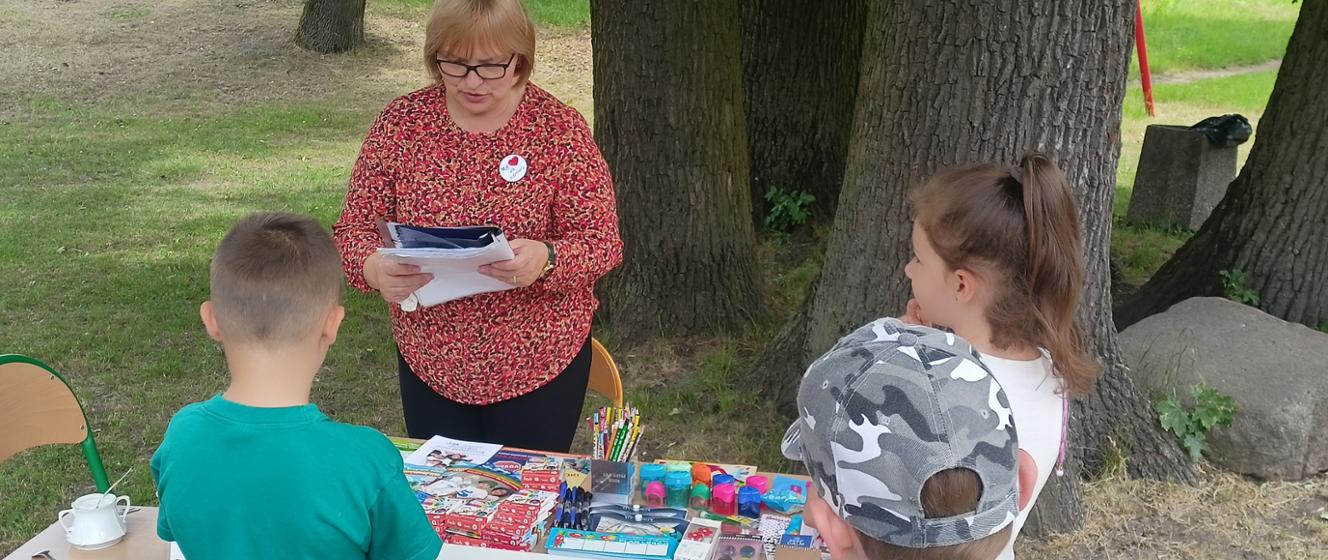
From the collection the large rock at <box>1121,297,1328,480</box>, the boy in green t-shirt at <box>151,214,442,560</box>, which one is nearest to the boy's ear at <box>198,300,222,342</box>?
the boy in green t-shirt at <box>151,214,442,560</box>

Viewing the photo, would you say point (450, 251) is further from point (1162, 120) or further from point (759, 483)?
point (1162, 120)

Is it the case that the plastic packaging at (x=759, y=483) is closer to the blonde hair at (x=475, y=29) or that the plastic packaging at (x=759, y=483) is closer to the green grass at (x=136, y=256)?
the blonde hair at (x=475, y=29)

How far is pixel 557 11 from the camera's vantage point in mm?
19469

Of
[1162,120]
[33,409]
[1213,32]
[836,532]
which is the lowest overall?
[1162,120]

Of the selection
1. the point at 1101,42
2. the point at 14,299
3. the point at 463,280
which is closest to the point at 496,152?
the point at 463,280

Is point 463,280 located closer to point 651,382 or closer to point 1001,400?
point 1001,400

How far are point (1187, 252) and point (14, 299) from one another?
6.39 meters

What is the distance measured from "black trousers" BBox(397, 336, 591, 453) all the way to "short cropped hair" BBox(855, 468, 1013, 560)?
1.63 metres

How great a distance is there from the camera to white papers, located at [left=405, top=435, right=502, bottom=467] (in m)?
2.76

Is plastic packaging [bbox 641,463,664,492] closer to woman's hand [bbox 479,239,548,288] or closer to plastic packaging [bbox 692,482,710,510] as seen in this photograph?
plastic packaging [bbox 692,482,710,510]

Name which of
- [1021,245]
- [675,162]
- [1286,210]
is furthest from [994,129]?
[1286,210]

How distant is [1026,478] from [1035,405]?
245 mm

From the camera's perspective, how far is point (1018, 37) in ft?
12.2

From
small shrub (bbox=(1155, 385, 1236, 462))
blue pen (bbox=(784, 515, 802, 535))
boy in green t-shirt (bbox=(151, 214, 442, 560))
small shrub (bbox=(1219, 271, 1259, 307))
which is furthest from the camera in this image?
small shrub (bbox=(1219, 271, 1259, 307))
